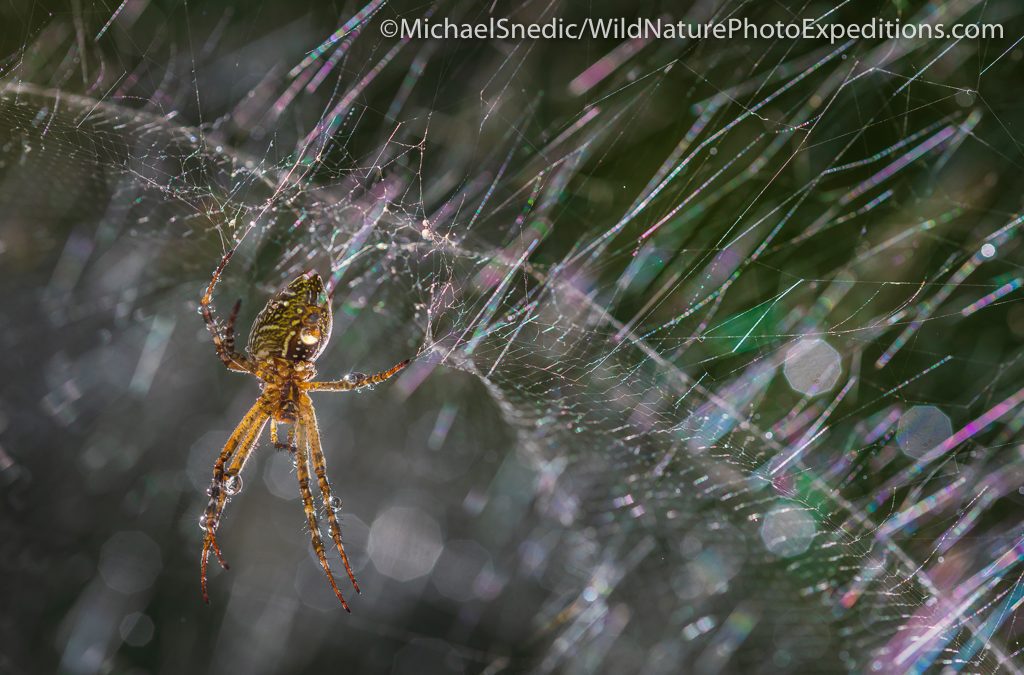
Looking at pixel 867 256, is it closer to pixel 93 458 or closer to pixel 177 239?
pixel 177 239

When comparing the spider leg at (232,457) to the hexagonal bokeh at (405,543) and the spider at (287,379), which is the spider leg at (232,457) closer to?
the spider at (287,379)

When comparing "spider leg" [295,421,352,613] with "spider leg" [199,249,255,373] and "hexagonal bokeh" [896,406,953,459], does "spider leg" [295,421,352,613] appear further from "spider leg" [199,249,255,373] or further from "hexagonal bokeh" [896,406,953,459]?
"hexagonal bokeh" [896,406,953,459]

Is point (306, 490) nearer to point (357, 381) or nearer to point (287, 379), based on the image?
point (287, 379)

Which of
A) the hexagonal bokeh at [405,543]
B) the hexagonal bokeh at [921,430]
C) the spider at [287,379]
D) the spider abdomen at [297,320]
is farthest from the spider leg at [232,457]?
the hexagonal bokeh at [405,543]

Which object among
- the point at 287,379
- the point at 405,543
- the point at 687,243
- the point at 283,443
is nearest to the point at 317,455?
the point at 283,443

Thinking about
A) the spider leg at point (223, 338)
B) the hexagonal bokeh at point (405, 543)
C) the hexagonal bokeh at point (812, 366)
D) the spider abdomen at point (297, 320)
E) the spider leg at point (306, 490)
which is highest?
the hexagonal bokeh at point (812, 366)

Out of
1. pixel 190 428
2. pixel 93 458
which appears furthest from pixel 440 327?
pixel 93 458

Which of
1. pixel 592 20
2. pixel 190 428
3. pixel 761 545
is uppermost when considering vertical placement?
pixel 592 20

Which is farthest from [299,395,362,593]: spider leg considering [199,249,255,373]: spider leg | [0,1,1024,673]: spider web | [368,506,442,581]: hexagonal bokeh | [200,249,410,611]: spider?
[368,506,442,581]: hexagonal bokeh
